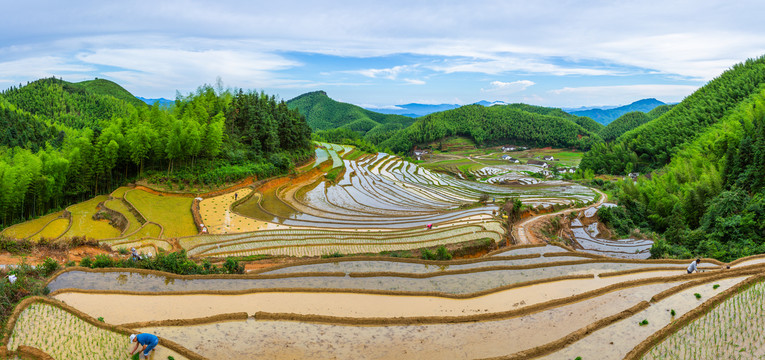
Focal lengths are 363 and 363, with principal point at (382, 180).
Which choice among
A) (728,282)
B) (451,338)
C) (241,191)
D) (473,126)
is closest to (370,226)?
(241,191)

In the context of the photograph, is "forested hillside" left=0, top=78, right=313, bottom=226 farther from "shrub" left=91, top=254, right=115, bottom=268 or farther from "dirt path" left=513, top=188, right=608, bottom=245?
"dirt path" left=513, top=188, right=608, bottom=245

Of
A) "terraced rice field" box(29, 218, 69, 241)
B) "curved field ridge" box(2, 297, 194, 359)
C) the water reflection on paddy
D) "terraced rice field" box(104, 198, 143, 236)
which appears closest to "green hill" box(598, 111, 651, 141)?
the water reflection on paddy

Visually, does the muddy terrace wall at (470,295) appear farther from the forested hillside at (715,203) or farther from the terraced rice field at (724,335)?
the forested hillside at (715,203)

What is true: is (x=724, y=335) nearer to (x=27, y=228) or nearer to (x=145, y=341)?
(x=145, y=341)

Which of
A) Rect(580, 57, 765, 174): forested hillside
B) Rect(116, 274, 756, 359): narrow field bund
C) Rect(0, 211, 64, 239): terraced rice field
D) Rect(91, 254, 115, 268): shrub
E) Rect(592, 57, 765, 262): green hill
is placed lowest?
Rect(0, 211, 64, 239): terraced rice field

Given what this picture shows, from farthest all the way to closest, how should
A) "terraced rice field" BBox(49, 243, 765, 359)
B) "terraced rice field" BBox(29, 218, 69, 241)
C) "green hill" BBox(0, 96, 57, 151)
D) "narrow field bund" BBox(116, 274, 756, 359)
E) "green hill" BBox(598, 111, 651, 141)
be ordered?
"green hill" BBox(598, 111, 651, 141) → "green hill" BBox(0, 96, 57, 151) → "terraced rice field" BBox(29, 218, 69, 241) → "terraced rice field" BBox(49, 243, 765, 359) → "narrow field bund" BBox(116, 274, 756, 359)

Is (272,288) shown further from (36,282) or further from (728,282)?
(728,282)
